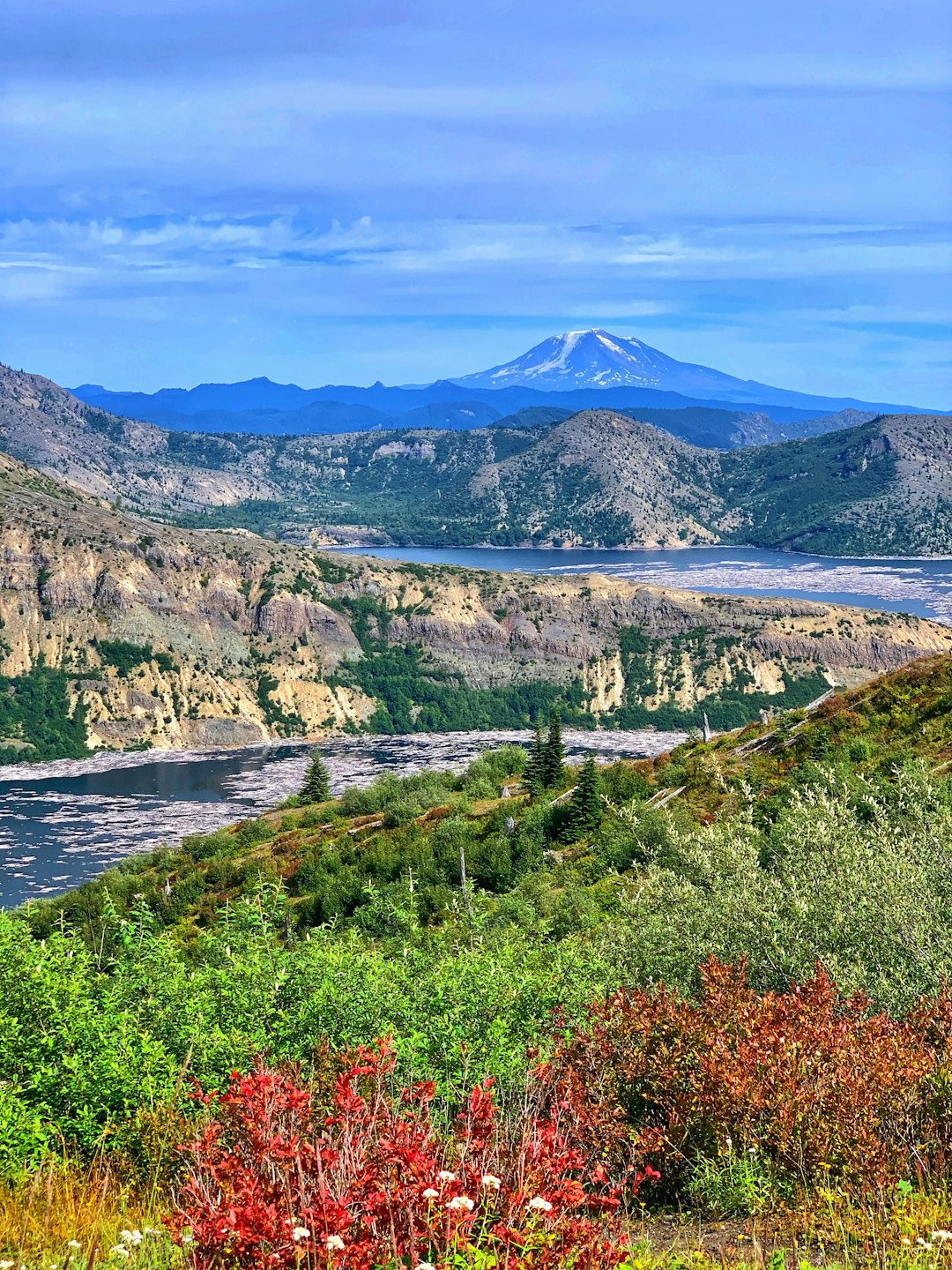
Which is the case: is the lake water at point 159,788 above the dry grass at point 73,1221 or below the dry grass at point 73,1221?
below

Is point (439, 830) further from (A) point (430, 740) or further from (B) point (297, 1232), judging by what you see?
(A) point (430, 740)

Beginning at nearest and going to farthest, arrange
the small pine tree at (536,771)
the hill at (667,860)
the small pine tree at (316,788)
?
the hill at (667,860), the small pine tree at (536,771), the small pine tree at (316,788)

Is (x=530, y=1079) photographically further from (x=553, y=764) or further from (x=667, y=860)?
(x=553, y=764)

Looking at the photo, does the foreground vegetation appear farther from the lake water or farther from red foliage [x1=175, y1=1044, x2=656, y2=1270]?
the lake water

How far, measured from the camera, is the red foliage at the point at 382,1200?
621cm

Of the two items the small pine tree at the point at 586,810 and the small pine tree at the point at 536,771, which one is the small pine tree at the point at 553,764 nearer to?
the small pine tree at the point at 536,771

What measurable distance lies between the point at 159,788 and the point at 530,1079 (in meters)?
149

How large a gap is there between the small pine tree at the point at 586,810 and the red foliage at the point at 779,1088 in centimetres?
3785

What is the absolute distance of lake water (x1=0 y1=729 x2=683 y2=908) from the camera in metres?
116

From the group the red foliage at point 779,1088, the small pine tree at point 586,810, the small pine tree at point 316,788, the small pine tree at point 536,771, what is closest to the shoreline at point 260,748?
the small pine tree at point 316,788

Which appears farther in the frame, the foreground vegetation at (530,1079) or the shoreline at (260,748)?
the shoreline at (260,748)

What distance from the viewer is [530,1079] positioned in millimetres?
10523

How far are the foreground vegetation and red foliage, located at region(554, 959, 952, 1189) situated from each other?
0.03 m

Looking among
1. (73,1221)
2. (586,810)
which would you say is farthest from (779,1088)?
(586,810)
